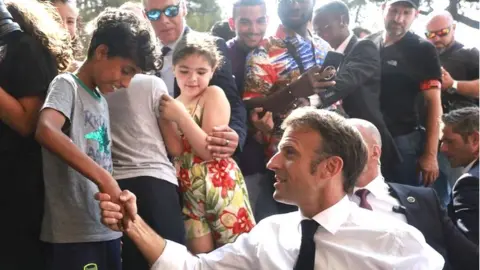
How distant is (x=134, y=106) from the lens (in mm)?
1826

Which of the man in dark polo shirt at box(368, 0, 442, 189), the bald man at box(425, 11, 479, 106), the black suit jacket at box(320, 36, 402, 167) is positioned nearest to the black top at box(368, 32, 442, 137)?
the man in dark polo shirt at box(368, 0, 442, 189)

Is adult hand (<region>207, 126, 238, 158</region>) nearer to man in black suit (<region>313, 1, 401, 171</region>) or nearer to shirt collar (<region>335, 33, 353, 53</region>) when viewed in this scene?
man in black suit (<region>313, 1, 401, 171</region>)

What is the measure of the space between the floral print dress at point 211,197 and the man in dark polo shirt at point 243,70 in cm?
36

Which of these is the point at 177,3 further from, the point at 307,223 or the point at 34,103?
the point at 307,223

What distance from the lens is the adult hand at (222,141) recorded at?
196cm

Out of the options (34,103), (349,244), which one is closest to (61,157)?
(34,103)

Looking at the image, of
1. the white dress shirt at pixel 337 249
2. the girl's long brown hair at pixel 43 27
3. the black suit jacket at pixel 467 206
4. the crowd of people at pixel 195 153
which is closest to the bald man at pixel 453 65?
the crowd of people at pixel 195 153

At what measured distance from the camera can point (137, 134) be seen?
1.81 metres

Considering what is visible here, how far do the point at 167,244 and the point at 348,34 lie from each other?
1643 mm

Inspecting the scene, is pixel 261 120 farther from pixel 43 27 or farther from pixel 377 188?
pixel 43 27

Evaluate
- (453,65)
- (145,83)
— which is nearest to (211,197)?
(145,83)

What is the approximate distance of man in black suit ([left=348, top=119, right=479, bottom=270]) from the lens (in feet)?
6.79

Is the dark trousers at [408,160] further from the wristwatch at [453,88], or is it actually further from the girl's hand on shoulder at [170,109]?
the girl's hand on shoulder at [170,109]

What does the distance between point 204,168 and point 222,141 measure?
12 cm
